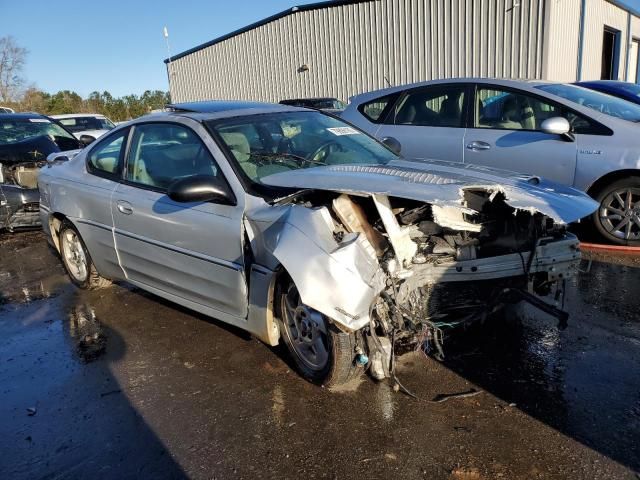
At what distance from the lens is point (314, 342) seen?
122 inches

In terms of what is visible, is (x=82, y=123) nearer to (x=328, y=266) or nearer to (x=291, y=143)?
(x=291, y=143)

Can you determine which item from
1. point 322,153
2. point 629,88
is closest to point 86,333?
point 322,153

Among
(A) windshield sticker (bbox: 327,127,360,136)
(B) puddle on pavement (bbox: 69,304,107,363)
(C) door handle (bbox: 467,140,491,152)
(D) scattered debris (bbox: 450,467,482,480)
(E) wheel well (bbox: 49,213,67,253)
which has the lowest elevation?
(B) puddle on pavement (bbox: 69,304,107,363)

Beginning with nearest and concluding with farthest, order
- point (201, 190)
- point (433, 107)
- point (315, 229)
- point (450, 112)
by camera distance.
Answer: point (315, 229) → point (201, 190) → point (450, 112) → point (433, 107)

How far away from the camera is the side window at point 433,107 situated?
5.97 meters

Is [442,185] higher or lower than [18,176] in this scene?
higher

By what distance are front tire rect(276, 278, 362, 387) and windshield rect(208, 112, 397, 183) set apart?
811 millimetres

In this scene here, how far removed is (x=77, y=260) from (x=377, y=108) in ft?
12.5

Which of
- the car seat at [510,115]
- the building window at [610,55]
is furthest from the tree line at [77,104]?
the car seat at [510,115]

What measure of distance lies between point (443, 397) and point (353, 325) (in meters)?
0.72

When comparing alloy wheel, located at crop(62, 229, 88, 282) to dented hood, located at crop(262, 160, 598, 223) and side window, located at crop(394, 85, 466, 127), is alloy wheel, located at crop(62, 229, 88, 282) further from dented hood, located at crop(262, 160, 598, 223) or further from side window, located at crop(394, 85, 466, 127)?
side window, located at crop(394, 85, 466, 127)

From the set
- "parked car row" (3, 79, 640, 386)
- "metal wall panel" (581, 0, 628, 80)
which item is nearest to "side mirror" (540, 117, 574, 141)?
"parked car row" (3, 79, 640, 386)

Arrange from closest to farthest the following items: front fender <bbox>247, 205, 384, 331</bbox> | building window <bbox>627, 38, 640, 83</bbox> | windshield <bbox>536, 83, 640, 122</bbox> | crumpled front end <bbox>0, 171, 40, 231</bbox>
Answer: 1. front fender <bbox>247, 205, 384, 331</bbox>
2. windshield <bbox>536, 83, 640, 122</bbox>
3. crumpled front end <bbox>0, 171, 40, 231</bbox>
4. building window <bbox>627, 38, 640, 83</bbox>

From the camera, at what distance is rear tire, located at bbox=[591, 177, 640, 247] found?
197 inches
